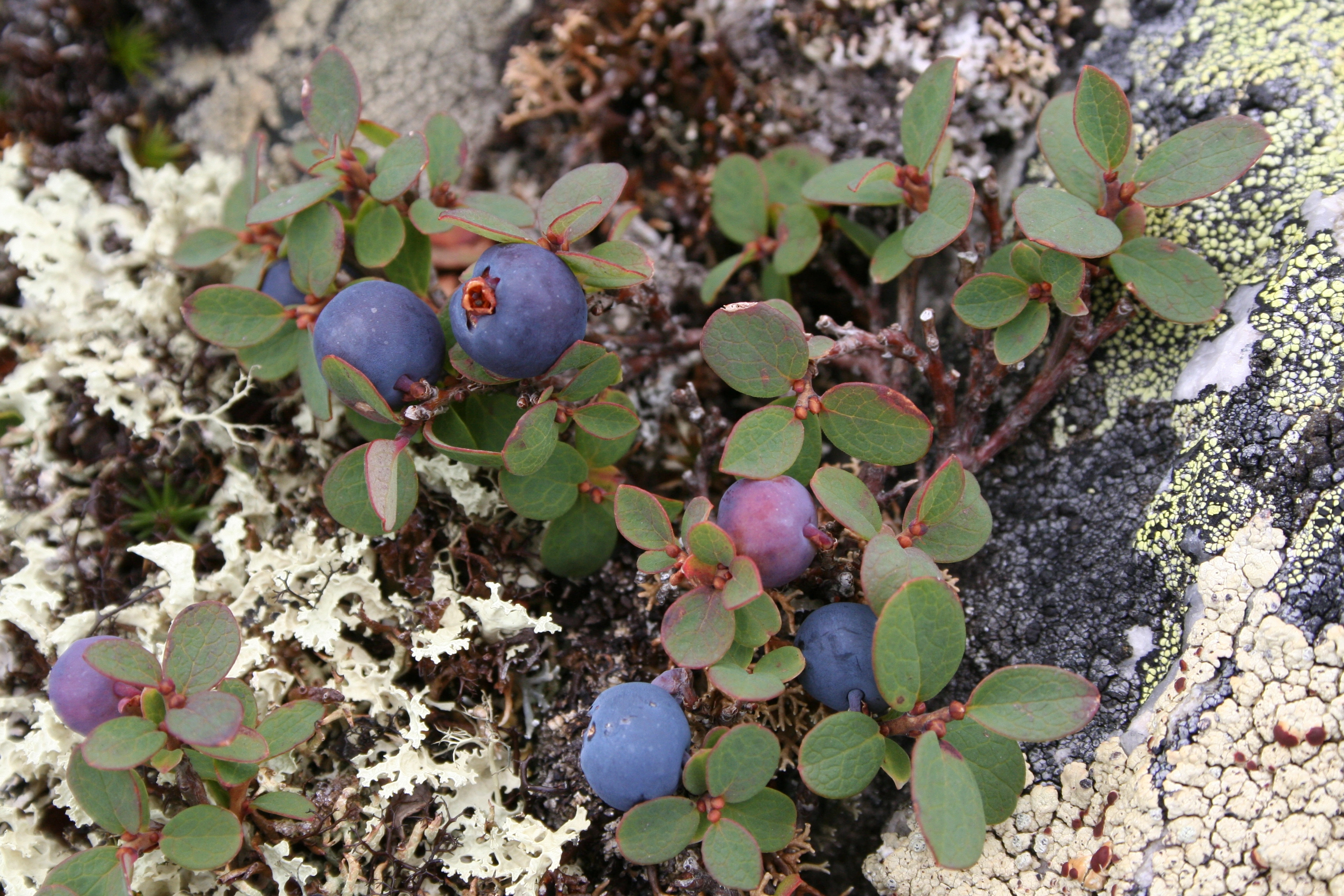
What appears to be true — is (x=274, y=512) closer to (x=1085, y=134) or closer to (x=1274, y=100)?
(x=1085, y=134)

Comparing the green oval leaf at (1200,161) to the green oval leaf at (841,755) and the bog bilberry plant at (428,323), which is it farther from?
the green oval leaf at (841,755)

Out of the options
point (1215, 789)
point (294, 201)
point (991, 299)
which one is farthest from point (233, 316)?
point (1215, 789)

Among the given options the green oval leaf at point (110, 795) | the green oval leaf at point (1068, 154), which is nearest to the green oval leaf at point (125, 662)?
the green oval leaf at point (110, 795)

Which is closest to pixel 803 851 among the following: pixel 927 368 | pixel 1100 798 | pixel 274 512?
pixel 1100 798

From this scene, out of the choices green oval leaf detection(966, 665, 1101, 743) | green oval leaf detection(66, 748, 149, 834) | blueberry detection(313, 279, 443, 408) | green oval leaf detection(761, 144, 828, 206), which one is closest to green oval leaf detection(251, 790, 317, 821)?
green oval leaf detection(66, 748, 149, 834)

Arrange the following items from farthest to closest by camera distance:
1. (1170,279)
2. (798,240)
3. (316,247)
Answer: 1. (798,240)
2. (316,247)
3. (1170,279)

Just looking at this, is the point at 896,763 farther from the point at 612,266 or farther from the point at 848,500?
the point at 612,266

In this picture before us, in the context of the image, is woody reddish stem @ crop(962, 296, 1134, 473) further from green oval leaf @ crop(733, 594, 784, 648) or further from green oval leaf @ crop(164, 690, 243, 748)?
green oval leaf @ crop(164, 690, 243, 748)

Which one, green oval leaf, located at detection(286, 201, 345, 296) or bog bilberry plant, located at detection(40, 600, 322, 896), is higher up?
green oval leaf, located at detection(286, 201, 345, 296)
